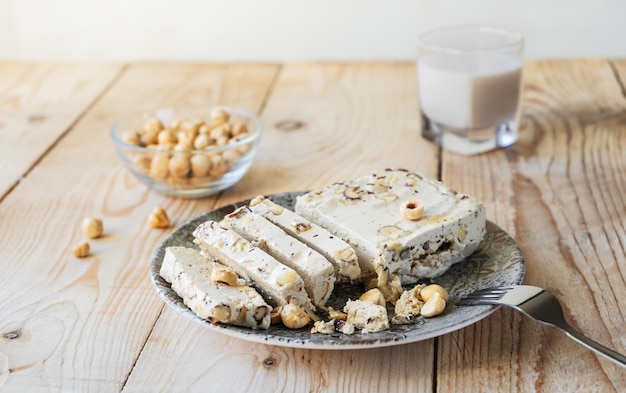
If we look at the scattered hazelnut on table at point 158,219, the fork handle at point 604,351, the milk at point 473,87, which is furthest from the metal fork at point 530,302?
the milk at point 473,87

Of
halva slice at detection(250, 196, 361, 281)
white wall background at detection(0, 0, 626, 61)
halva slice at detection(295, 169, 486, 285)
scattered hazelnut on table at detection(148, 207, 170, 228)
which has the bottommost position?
white wall background at detection(0, 0, 626, 61)

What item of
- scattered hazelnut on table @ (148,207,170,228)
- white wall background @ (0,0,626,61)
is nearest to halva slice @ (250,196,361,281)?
scattered hazelnut on table @ (148,207,170,228)

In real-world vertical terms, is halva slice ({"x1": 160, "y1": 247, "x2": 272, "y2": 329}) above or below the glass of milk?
above

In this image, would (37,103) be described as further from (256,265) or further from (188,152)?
(256,265)

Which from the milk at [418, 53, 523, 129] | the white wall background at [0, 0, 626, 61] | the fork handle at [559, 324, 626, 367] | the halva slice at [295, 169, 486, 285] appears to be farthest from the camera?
the white wall background at [0, 0, 626, 61]

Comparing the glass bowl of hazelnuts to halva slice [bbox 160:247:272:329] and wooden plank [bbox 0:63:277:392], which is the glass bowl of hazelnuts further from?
halva slice [bbox 160:247:272:329]

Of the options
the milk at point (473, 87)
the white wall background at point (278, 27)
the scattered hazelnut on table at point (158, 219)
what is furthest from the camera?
the white wall background at point (278, 27)

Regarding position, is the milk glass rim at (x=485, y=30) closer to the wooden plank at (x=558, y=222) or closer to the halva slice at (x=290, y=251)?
the wooden plank at (x=558, y=222)
